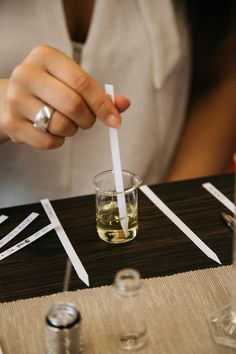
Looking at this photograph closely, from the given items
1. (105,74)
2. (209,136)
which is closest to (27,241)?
(105,74)

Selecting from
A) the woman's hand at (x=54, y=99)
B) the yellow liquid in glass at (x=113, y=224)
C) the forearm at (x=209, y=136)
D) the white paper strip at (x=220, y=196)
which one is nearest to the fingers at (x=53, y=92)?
the woman's hand at (x=54, y=99)

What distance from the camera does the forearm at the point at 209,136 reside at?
118 centimetres

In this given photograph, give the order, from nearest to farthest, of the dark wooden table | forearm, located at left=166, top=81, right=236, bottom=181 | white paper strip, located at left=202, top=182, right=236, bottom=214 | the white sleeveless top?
the dark wooden table
white paper strip, located at left=202, top=182, right=236, bottom=214
the white sleeveless top
forearm, located at left=166, top=81, right=236, bottom=181

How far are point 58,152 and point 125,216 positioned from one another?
378mm

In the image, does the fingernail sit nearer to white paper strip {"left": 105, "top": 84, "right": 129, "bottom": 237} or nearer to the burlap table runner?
white paper strip {"left": 105, "top": 84, "right": 129, "bottom": 237}

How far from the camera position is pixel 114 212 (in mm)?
732

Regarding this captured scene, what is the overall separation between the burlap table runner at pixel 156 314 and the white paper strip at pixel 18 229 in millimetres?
126

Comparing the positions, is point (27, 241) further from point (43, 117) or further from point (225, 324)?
point (225, 324)

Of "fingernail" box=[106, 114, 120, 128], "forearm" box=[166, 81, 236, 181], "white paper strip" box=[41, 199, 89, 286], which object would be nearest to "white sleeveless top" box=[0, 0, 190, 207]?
"forearm" box=[166, 81, 236, 181]

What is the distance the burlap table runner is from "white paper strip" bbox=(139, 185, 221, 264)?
4 cm

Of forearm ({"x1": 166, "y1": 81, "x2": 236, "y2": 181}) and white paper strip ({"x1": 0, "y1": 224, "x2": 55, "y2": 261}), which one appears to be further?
forearm ({"x1": 166, "y1": 81, "x2": 236, "y2": 181})

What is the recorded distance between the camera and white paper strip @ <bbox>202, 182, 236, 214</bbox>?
2.56 feet

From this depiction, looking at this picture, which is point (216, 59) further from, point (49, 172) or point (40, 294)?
point (40, 294)

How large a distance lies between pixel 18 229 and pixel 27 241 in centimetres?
3
